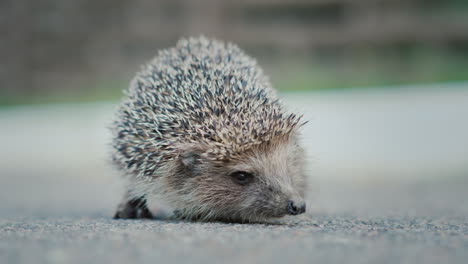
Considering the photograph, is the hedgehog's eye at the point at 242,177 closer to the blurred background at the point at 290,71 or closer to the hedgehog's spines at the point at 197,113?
the hedgehog's spines at the point at 197,113

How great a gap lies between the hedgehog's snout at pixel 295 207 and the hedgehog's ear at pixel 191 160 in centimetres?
111

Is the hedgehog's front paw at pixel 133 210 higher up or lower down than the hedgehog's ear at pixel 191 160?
lower down

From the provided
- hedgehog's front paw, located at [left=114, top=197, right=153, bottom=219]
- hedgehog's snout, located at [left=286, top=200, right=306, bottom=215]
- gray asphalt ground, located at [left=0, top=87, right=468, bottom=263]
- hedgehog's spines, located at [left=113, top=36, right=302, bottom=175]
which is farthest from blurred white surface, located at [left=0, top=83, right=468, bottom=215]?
hedgehog's snout, located at [left=286, top=200, right=306, bottom=215]

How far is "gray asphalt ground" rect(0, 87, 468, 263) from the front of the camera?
359 centimetres

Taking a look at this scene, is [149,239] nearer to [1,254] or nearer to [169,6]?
[1,254]

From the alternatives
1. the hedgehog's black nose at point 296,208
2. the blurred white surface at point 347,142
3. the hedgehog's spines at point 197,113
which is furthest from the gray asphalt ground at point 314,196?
the hedgehog's spines at point 197,113

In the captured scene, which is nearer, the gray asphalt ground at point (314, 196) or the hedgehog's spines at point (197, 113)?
the gray asphalt ground at point (314, 196)

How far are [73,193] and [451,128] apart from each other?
838 centimetres

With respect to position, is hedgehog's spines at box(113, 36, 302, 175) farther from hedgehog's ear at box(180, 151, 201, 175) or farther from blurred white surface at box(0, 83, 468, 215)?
blurred white surface at box(0, 83, 468, 215)

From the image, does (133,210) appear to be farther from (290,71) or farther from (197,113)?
(290,71)

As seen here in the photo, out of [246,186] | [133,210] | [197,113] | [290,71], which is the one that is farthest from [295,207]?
[290,71]

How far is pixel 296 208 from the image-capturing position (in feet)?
16.4

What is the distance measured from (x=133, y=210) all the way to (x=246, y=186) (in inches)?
64.1

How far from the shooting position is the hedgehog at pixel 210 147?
536 cm
